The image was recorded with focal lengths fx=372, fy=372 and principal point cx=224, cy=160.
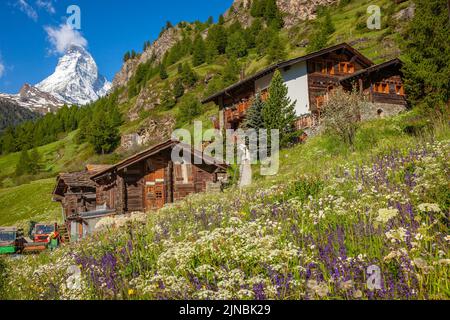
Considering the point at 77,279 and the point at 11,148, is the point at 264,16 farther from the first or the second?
the point at 77,279

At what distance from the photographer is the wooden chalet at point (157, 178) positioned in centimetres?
2969

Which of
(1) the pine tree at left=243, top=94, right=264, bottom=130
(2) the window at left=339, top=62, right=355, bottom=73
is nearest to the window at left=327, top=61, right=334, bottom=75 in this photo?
(2) the window at left=339, top=62, right=355, bottom=73

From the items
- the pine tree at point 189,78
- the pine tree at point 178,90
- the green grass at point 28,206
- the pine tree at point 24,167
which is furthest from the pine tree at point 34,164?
the pine tree at point 189,78

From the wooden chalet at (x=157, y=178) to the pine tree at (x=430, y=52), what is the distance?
60.9ft

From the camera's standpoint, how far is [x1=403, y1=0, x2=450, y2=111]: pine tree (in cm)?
3017

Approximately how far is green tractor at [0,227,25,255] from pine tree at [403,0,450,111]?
34.9 metres

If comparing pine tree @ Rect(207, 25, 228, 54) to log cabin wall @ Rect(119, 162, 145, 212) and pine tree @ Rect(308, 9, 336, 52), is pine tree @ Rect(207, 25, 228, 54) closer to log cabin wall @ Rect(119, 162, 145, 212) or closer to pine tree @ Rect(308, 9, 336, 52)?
pine tree @ Rect(308, 9, 336, 52)

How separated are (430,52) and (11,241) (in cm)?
3890

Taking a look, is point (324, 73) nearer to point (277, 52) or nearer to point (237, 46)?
point (277, 52)

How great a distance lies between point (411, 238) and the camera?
3963mm

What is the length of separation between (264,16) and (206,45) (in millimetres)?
24389

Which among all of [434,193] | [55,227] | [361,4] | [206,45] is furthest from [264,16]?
[434,193]

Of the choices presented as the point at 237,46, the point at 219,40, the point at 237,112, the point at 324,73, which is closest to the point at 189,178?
the point at 237,112

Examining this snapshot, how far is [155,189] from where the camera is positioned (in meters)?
30.6
